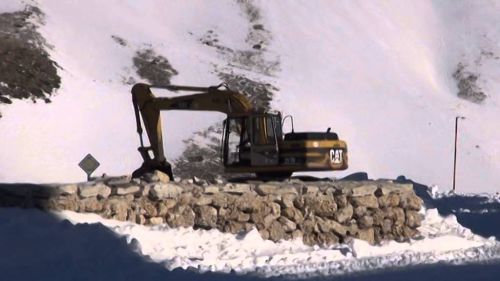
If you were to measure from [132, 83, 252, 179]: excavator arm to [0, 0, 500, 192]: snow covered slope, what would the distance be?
13013mm

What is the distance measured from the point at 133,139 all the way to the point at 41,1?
15.9m

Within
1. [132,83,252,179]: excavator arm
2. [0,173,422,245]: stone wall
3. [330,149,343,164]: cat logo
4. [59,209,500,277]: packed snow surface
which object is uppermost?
[132,83,252,179]: excavator arm

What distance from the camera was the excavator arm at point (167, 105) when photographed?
1992 centimetres

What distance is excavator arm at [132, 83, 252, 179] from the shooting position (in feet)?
→ 65.4

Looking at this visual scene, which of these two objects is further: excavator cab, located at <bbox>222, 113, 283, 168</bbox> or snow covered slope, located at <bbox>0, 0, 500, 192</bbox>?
snow covered slope, located at <bbox>0, 0, 500, 192</bbox>

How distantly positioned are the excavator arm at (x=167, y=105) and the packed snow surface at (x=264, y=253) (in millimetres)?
3650

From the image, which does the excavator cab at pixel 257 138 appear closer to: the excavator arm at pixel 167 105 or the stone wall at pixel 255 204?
the excavator arm at pixel 167 105

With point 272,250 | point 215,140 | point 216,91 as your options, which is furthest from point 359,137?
point 272,250

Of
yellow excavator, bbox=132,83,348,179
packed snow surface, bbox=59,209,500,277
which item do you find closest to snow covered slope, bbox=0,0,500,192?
yellow excavator, bbox=132,83,348,179

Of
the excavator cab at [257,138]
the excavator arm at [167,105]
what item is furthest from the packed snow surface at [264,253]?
the excavator arm at [167,105]

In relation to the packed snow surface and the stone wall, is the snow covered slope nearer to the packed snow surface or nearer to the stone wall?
the stone wall

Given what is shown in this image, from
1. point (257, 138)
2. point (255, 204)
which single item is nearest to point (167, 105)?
point (257, 138)

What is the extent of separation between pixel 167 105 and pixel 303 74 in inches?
1218

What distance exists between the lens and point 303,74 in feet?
167
